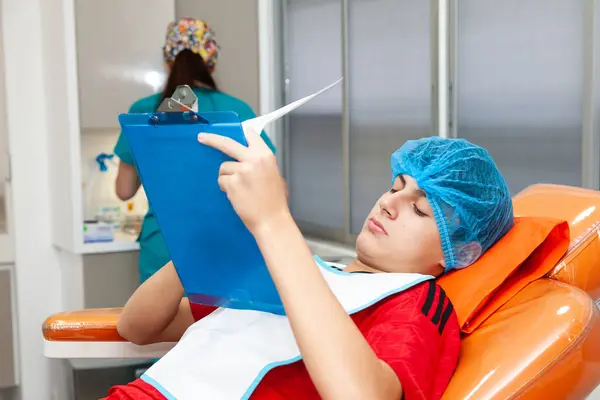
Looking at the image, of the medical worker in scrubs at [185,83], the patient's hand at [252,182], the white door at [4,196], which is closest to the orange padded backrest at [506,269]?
the patient's hand at [252,182]

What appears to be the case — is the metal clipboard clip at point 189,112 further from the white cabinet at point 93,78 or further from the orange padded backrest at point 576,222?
the white cabinet at point 93,78

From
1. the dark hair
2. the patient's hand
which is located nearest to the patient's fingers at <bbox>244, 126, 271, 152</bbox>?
the patient's hand

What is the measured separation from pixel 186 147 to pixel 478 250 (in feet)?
2.16

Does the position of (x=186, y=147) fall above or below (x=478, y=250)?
above

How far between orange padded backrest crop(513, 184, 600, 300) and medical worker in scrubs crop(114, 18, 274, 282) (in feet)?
3.77

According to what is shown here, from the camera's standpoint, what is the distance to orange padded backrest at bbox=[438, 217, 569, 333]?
1.35 metres

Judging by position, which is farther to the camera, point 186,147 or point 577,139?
point 577,139

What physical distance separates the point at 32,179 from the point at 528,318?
2.61 m

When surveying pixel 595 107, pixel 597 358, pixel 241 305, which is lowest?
pixel 597 358

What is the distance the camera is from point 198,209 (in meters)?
1.10

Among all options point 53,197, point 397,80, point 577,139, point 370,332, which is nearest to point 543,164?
point 577,139

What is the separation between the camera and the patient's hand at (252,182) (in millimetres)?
974

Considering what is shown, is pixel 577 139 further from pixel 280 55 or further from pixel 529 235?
pixel 280 55

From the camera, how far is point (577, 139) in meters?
2.12
